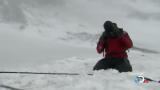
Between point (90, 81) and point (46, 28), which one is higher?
point (46, 28)

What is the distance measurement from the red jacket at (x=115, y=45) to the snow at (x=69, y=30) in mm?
742

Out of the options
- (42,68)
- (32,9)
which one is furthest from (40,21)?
(42,68)

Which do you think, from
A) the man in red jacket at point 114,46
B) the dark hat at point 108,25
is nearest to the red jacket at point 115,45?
the man in red jacket at point 114,46

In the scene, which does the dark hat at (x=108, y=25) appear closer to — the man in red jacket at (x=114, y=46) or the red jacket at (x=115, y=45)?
the man in red jacket at (x=114, y=46)

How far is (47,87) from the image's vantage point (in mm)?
6148

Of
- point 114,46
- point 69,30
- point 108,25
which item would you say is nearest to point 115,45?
point 114,46

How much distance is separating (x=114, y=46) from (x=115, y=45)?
0.07ft

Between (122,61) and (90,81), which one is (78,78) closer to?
(90,81)

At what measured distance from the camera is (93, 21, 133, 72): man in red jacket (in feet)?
23.6

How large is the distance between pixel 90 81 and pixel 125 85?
0.50 m

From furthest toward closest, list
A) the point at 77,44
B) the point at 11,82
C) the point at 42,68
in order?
the point at 77,44 < the point at 42,68 < the point at 11,82

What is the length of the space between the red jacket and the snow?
2.43ft

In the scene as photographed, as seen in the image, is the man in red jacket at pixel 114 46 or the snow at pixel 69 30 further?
the snow at pixel 69 30

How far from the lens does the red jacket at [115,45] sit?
23.5ft
